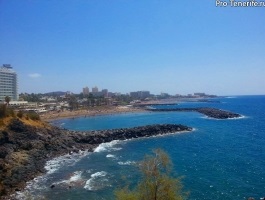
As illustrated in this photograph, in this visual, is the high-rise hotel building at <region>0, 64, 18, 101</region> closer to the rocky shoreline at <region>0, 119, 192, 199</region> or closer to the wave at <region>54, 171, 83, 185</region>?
the rocky shoreline at <region>0, 119, 192, 199</region>

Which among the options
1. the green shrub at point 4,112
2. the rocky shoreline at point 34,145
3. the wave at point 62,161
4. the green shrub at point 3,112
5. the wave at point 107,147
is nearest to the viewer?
the rocky shoreline at point 34,145

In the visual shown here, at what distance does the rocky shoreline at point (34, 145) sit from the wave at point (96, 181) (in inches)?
330

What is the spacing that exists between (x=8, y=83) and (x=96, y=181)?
120399mm

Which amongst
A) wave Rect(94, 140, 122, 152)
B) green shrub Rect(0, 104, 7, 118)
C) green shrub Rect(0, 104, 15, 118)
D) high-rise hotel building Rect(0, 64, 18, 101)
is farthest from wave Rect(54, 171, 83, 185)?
high-rise hotel building Rect(0, 64, 18, 101)

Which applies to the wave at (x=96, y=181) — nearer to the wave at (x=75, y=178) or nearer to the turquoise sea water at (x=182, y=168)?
the turquoise sea water at (x=182, y=168)

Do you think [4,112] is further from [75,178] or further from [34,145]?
[75,178]

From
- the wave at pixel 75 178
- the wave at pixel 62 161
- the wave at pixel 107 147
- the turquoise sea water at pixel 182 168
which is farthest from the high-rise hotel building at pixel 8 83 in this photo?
the wave at pixel 75 178

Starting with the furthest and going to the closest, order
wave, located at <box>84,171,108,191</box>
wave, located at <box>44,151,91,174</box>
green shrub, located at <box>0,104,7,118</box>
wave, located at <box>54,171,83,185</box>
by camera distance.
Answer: green shrub, located at <box>0,104,7,118</box> → wave, located at <box>44,151,91,174</box> → wave, located at <box>54,171,83,185</box> → wave, located at <box>84,171,108,191</box>

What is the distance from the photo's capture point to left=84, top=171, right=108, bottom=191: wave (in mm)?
37000

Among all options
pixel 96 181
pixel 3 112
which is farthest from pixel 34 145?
pixel 96 181

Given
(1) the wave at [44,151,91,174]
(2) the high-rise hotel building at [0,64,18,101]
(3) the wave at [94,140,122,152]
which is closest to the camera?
(1) the wave at [44,151,91,174]

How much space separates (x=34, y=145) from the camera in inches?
2124

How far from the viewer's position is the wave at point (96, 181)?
3700 centimetres

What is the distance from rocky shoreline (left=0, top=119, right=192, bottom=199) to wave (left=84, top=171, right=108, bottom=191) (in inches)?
330
